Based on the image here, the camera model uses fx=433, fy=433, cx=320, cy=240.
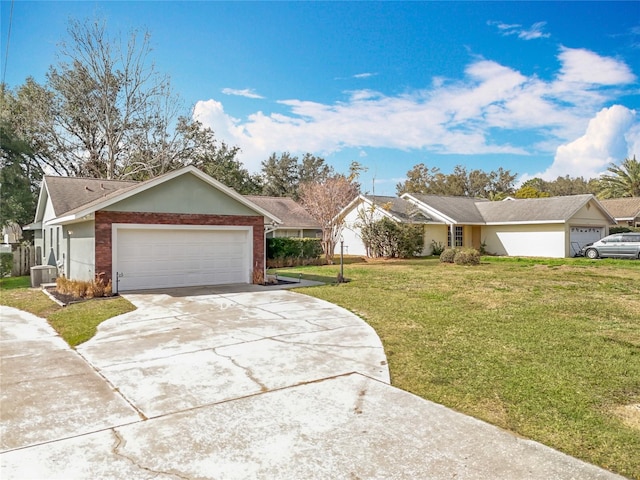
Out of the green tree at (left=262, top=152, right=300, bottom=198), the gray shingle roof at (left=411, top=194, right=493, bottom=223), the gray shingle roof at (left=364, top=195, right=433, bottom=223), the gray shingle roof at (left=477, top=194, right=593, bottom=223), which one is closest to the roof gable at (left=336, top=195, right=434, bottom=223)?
the gray shingle roof at (left=364, top=195, right=433, bottom=223)

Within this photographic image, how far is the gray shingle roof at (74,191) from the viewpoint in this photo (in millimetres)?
15770

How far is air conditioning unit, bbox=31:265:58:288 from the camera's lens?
605 inches

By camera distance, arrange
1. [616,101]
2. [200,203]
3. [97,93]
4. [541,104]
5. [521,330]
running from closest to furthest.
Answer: [521,330], [200,203], [541,104], [616,101], [97,93]

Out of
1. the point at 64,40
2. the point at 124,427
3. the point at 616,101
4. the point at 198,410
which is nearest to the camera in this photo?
the point at 124,427

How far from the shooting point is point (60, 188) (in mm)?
16812

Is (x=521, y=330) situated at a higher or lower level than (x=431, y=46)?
lower

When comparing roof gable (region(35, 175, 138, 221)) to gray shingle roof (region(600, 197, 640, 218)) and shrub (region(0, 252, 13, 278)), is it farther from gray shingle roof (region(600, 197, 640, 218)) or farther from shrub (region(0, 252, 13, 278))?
gray shingle roof (region(600, 197, 640, 218))

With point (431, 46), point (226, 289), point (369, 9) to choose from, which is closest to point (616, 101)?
point (431, 46)

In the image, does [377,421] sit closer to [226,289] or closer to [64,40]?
[226,289]

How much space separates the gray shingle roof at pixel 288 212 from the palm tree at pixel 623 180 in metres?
32.0

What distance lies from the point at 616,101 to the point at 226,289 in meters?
23.4

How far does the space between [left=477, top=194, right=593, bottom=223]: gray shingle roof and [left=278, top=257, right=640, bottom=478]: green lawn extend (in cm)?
1334

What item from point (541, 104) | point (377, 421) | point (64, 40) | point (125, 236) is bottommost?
point (377, 421)

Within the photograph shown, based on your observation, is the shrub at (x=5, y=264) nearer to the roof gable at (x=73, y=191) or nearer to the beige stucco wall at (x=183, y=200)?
the roof gable at (x=73, y=191)
